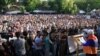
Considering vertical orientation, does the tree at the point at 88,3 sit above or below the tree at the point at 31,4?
below

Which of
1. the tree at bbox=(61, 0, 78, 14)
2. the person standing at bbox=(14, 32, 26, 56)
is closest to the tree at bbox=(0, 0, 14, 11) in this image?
the tree at bbox=(61, 0, 78, 14)

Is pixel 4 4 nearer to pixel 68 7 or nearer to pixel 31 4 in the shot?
pixel 31 4

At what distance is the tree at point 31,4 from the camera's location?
128 meters

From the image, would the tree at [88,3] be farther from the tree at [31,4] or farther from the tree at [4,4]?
the tree at [4,4]

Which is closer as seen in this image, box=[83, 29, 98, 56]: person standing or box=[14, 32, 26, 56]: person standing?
box=[83, 29, 98, 56]: person standing

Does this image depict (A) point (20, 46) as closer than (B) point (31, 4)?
Yes

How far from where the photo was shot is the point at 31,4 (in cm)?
13100

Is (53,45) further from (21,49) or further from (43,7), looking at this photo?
(43,7)

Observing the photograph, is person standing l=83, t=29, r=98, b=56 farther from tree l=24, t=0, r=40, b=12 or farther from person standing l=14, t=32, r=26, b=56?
tree l=24, t=0, r=40, b=12

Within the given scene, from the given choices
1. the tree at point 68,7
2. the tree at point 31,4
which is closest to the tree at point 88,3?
the tree at point 68,7

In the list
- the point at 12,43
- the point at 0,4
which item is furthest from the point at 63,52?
the point at 0,4

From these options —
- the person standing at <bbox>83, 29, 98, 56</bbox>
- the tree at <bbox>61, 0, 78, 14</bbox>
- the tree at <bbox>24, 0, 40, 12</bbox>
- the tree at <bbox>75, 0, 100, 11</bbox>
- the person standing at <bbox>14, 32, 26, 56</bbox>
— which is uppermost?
the person standing at <bbox>83, 29, 98, 56</bbox>

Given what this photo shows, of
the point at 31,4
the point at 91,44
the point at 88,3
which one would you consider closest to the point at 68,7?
the point at 31,4

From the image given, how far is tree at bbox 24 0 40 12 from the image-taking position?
128 meters
